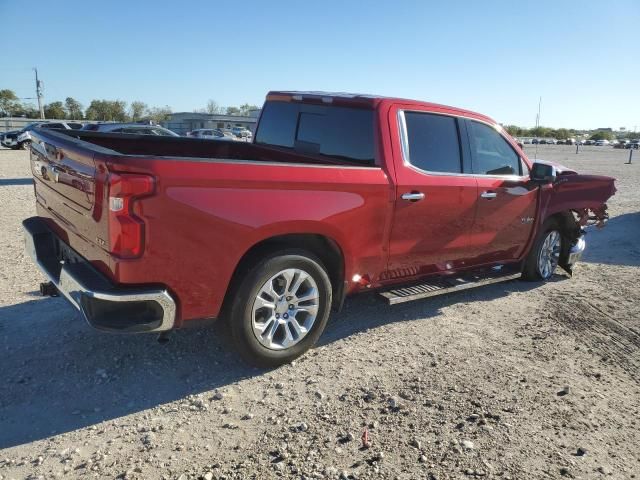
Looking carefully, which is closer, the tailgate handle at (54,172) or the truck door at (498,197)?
the tailgate handle at (54,172)

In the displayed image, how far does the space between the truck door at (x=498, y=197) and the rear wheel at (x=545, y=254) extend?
1.30 ft

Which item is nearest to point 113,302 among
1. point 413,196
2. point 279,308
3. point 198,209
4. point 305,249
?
point 198,209

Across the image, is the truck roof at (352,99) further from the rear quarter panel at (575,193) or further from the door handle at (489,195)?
the rear quarter panel at (575,193)

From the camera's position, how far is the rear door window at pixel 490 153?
5059mm

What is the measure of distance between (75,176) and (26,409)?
1.47 meters

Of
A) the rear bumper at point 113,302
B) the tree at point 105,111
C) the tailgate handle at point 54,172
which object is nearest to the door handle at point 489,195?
the rear bumper at point 113,302

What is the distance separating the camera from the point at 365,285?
4352 millimetres

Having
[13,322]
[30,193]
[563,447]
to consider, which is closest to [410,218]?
[563,447]

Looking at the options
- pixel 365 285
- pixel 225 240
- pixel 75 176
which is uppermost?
pixel 75 176

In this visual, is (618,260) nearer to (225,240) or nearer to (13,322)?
(225,240)

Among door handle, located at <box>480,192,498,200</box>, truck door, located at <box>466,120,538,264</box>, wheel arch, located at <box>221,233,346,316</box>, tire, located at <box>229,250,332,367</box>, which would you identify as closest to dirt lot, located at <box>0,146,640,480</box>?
tire, located at <box>229,250,332,367</box>

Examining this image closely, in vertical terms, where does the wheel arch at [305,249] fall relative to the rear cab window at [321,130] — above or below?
below

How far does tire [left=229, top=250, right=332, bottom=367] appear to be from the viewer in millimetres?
3564

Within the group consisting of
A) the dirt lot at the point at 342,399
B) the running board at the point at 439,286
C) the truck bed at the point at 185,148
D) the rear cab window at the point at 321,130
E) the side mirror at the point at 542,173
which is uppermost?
the rear cab window at the point at 321,130
